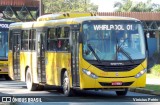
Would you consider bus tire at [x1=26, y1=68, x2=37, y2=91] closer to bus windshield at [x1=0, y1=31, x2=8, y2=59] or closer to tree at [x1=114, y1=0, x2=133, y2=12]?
bus windshield at [x1=0, y1=31, x2=8, y2=59]

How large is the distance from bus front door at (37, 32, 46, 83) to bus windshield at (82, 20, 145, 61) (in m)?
3.24

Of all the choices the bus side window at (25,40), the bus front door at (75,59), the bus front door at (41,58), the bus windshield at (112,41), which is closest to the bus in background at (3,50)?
the bus side window at (25,40)

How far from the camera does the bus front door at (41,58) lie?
20.6m

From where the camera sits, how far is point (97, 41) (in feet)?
58.0

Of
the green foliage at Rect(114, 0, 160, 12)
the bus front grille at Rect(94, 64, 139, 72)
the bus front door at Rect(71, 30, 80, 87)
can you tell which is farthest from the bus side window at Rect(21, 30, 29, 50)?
the green foliage at Rect(114, 0, 160, 12)

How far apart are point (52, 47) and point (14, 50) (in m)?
4.61

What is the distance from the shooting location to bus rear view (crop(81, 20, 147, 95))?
685 inches

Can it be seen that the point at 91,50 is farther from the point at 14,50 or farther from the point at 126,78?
the point at 14,50

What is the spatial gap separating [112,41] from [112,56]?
1.63 ft

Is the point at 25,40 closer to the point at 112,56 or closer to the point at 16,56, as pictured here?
the point at 16,56

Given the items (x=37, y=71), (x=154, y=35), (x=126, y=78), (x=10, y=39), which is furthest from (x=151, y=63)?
(x=126, y=78)

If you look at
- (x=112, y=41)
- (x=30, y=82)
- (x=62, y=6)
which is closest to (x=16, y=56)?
(x=30, y=82)

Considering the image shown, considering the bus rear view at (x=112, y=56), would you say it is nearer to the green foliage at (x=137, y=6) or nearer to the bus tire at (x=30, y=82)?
the bus tire at (x=30, y=82)

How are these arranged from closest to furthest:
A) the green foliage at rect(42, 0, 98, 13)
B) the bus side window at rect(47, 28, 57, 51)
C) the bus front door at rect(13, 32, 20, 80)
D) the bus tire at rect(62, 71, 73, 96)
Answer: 1. the bus tire at rect(62, 71, 73, 96)
2. the bus side window at rect(47, 28, 57, 51)
3. the bus front door at rect(13, 32, 20, 80)
4. the green foliage at rect(42, 0, 98, 13)
